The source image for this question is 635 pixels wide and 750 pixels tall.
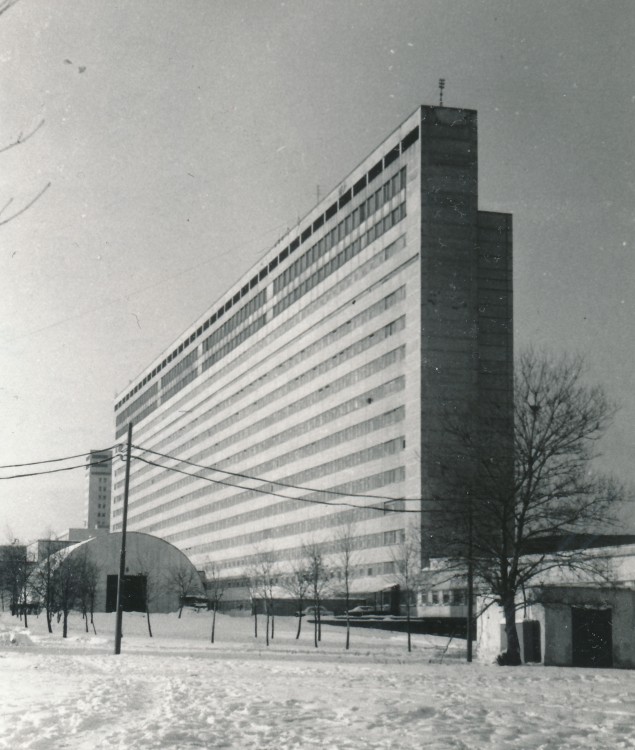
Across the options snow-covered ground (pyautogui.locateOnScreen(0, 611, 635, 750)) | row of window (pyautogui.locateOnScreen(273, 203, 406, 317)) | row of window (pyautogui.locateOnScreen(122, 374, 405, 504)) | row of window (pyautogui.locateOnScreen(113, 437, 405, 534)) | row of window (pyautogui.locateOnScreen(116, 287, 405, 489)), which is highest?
row of window (pyautogui.locateOnScreen(273, 203, 406, 317))

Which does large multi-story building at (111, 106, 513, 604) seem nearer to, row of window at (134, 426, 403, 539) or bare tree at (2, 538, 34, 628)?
row of window at (134, 426, 403, 539)

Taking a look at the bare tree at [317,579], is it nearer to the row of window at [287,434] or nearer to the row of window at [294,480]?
the row of window at [294,480]

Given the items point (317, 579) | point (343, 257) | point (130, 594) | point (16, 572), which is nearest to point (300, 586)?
point (317, 579)

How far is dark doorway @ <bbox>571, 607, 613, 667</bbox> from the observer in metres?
30.4

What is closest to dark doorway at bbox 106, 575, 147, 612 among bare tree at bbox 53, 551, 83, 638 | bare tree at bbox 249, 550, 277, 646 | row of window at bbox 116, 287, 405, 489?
bare tree at bbox 249, 550, 277, 646

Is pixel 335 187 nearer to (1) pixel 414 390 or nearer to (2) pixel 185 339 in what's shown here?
(1) pixel 414 390

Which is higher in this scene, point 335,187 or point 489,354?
point 335,187

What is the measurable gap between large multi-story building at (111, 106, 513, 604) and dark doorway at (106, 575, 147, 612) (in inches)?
462

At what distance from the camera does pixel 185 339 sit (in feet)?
458

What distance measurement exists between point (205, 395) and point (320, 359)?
3970 cm

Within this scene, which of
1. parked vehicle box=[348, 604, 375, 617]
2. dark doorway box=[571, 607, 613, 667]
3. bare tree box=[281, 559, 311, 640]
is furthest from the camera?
parked vehicle box=[348, 604, 375, 617]

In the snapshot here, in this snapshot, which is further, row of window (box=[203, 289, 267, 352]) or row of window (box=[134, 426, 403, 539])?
row of window (box=[203, 289, 267, 352])

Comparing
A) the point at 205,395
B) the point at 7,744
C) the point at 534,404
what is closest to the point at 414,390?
the point at 534,404

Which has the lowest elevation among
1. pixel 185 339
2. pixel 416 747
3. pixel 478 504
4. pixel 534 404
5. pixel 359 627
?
pixel 359 627
